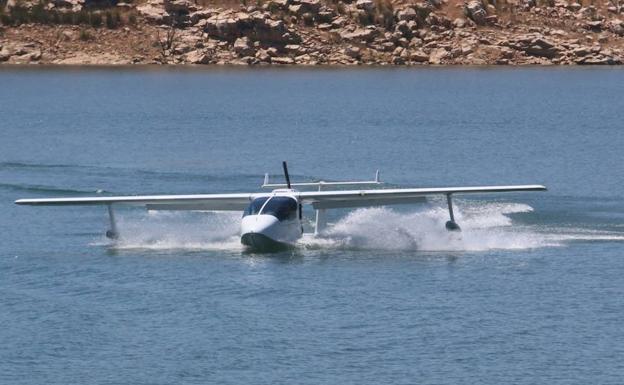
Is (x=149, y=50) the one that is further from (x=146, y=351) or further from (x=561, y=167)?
(x=146, y=351)

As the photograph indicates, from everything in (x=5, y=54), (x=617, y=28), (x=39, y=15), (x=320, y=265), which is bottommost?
(x=617, y=28)

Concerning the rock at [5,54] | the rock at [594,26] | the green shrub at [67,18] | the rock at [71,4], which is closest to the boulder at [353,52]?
the rock at [594,26]

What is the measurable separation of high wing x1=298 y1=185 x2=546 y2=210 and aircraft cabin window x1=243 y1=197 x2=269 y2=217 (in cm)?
160

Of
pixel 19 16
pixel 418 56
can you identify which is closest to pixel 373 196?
pixel 418 56

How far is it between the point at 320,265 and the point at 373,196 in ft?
14.0

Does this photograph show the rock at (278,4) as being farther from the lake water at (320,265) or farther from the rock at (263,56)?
the lake water at (320,265)

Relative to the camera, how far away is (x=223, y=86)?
133625mm

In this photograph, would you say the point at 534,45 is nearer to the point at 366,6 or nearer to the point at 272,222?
the point at 366,6

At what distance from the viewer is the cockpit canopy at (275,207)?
5294 centimetres

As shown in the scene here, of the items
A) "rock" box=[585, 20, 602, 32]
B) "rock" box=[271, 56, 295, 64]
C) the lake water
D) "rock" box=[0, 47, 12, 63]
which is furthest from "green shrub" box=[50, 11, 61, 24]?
"rock" box=[585, 20, 602, 32]

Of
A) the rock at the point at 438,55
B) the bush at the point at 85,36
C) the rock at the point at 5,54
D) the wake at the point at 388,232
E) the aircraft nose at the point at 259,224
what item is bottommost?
the rock at the point at 438,55

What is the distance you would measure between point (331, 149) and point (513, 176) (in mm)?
14431

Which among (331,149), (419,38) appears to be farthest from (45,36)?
(331,149)

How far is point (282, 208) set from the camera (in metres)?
53.2
